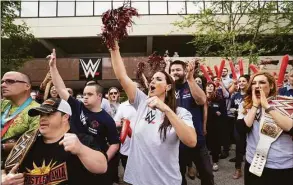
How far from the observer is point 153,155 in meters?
2.63

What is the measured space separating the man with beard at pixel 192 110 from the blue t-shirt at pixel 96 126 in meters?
1.01

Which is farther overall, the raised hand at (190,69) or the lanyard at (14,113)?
the raised hand at (190,69)

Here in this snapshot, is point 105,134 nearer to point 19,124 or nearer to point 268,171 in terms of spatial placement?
point 19,124

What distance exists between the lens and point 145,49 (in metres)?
27.8

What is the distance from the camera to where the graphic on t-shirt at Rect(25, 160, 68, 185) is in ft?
7.04

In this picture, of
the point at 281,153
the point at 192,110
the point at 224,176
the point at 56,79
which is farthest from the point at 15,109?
the point at 224,176

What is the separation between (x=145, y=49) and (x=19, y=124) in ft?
82.0

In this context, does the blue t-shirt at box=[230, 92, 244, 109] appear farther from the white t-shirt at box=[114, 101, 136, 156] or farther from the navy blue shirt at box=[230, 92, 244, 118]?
the white t-shirt at box=[114, 101, 136, 156]

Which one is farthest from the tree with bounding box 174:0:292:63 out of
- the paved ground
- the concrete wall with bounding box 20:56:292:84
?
the paved ground

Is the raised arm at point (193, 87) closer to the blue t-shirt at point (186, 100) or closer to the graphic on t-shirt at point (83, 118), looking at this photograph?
the blue t-shirt at point (186, 100)

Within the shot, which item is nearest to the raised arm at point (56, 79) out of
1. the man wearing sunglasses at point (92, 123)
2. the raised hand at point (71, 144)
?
the man wearing sunglasses at point (92, 123)

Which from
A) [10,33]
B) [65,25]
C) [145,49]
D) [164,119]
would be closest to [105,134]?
[164,119]

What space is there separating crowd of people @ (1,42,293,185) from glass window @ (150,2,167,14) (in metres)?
19.8

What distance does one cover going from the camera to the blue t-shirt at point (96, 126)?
3.78 m
